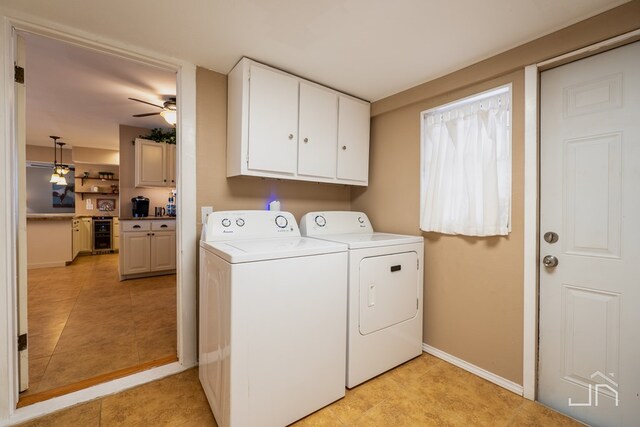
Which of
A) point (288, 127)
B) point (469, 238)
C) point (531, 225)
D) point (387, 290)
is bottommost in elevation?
point (387, 290)

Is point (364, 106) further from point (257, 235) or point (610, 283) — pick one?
point (610, 283)

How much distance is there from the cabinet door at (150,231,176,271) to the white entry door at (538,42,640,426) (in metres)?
4.85

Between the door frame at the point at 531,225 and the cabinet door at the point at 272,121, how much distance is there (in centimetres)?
156

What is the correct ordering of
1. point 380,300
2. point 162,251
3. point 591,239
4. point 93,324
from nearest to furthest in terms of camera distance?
1. point 591,239
2. point 380,300
3. point 93,324
4. point 162,251

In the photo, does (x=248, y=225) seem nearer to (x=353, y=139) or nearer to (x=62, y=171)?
(x=353, y=139)

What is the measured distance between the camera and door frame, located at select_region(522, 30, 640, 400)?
68.0 inches

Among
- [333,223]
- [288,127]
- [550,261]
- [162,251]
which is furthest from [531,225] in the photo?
[162,251]

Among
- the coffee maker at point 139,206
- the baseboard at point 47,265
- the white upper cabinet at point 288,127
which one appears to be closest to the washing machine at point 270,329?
the white upper cabinet at point 288,127

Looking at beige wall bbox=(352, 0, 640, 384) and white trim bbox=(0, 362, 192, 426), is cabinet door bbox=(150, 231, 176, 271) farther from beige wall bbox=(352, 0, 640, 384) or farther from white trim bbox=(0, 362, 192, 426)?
beige wall bbox=(352, 0, 640, 384)

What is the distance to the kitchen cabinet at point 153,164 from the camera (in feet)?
14.7

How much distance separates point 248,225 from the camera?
197 centimetres

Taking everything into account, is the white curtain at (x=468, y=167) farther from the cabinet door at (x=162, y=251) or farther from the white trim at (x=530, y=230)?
the cabinet door at (x=162, y=251)

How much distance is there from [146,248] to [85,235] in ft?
10.8

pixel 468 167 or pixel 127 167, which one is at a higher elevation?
pixel 127 167
